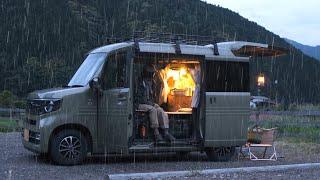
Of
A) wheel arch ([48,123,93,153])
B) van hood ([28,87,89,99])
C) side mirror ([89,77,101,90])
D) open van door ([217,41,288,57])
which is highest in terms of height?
open van door ([217,41,288,57])

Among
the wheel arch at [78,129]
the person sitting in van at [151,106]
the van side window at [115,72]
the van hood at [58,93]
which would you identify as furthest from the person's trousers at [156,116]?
the van hood at [58,93]

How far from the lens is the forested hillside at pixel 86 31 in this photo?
167 feet

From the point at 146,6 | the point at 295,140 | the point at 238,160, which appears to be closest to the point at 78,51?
the point at 146,6

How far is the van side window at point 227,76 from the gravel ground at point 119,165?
5.53ft

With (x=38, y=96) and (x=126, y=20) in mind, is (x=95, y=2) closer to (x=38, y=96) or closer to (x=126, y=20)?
(x=126, y=20)

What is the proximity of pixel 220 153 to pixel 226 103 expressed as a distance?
127cm

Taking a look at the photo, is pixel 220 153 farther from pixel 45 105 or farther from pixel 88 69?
pixel 45 105

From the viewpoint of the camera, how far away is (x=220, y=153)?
14.9 m

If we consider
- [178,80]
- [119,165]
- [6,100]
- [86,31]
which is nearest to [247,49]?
[178,80]

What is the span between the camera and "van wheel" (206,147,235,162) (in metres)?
14.8

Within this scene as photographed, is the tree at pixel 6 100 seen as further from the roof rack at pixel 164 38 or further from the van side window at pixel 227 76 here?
the van side window at pixel 227 76

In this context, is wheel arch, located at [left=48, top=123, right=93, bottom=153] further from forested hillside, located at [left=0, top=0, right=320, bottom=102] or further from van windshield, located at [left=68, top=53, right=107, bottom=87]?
forested hillside, located at [left=0, top=0, right=320, bottom=102]

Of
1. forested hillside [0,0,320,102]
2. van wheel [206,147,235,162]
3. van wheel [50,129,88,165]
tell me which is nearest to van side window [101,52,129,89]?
van wheel [50,129,88,165]

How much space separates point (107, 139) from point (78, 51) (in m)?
39.8
